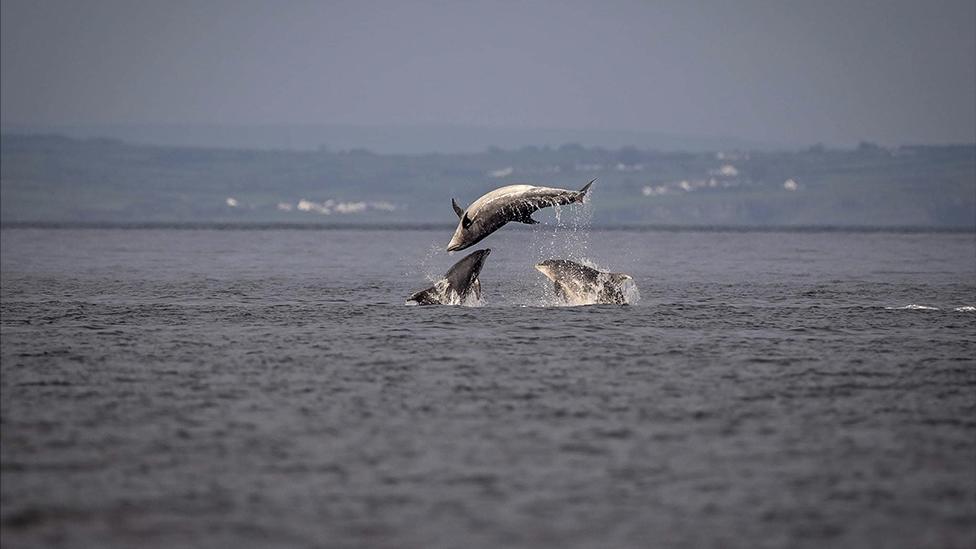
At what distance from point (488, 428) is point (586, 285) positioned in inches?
829

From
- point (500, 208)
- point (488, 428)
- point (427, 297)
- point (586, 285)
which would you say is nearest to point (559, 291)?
point (586, 285)

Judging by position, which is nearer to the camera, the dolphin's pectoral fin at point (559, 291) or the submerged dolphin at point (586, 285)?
the submerged dolphin at point (586, 285)

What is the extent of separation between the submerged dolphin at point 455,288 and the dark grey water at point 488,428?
756mm

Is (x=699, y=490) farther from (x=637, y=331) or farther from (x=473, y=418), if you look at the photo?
(x=637, y=331)

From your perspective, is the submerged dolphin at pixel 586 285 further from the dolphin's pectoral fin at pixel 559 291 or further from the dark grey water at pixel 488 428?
the dark grey water at pixel 488 428

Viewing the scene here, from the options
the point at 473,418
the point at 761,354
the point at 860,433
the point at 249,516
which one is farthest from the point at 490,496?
the point at 761,354

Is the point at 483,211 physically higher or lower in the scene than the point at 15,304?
higher

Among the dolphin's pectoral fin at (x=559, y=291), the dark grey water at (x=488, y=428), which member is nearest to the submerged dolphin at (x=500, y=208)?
the dark grey water at (x=488, y=428)

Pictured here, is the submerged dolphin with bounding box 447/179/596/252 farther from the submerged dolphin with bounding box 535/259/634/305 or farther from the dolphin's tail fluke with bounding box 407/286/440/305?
the dolphin's tail fluke with bounding box 407/286/440/305

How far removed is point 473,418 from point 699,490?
18.4ft

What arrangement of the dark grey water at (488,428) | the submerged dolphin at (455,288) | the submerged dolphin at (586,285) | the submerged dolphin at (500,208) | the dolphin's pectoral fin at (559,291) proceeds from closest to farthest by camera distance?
the dark grey water at (488,428) → the submerged dolphin at (500,208) → the submerged dolphin at (455,288) → the submerged dolphin at (586,285) → the dolphin's pectoral fin at (559,291)

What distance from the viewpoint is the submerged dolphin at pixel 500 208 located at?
107ft

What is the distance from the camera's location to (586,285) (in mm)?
41688

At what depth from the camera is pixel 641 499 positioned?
16.6 metres
